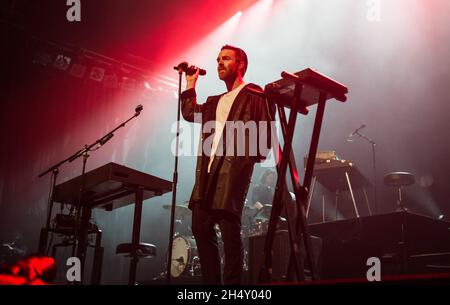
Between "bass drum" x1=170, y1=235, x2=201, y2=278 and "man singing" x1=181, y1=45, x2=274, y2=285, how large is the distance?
14.9 feet

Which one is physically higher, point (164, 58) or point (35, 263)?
point (164, 58)

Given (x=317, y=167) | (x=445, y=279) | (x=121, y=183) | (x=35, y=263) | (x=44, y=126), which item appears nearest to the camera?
(x=445, y=279)

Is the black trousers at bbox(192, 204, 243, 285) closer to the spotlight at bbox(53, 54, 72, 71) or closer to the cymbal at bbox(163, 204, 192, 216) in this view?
the cymbal at bbox(163, 204, 192, 216)

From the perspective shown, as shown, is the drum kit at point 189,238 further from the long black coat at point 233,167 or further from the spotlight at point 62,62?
the long black coat at point 233,167

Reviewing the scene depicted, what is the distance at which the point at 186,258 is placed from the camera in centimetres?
723

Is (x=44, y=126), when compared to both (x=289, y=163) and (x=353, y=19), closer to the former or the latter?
(x=353, y=19)

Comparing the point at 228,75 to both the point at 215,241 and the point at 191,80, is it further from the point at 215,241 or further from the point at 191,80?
the point at 215,241

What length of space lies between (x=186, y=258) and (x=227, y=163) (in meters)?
4.77

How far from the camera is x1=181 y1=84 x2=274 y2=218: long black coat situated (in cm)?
268

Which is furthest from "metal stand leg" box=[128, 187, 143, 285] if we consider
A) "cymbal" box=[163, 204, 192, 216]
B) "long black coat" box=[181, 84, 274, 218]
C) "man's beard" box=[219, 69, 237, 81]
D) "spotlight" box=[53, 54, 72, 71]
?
"spotlight" box=[53, 54, 72, 71]
